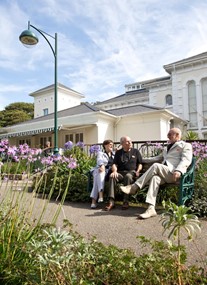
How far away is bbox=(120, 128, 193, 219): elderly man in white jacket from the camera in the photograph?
13.2ft

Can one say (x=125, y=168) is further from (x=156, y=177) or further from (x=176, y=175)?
(x=176, y=175)

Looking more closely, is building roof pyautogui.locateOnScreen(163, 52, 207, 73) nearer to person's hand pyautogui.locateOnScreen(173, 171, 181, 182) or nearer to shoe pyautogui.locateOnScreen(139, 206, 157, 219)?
person's hand pyautogui.locateOnScreen(173, 171, 181, 182)

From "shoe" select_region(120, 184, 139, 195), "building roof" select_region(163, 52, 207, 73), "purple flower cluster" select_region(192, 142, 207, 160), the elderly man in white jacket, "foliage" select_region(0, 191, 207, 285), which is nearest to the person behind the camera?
"foliage" select_region(0, 191, 207, 285)

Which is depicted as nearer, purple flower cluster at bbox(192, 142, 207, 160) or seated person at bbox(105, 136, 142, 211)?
seated person at bbox(105, 136, 142, 211)

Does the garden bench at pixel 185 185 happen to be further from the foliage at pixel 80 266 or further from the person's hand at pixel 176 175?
the foliage at pixel 80 266

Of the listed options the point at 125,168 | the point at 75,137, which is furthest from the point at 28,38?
the point at 75,137

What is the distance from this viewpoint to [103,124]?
16547 millimetres

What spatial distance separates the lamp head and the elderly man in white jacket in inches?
265

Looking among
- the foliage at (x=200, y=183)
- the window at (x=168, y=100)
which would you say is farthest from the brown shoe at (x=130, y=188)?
the window at (x=168, y=100)

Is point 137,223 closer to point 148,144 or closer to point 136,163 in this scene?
point 136,163

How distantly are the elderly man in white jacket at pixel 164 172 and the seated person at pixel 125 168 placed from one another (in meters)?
0.34

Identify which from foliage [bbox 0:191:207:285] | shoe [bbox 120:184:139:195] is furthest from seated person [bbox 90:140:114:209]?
foliage [bbox 0:191:207:285]

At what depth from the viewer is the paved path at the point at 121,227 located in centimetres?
285

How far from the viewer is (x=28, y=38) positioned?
8.80 metres
